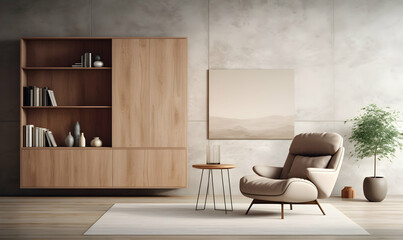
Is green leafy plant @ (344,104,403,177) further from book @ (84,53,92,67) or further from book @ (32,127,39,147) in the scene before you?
book @ (32,127,39,147)

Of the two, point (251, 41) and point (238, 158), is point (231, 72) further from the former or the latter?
point (238, 158)

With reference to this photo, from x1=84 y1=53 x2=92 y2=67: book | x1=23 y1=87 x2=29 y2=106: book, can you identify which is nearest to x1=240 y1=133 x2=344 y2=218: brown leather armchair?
x1=84 y1=53 x2=92 y2=67: book

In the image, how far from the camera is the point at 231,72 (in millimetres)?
6711

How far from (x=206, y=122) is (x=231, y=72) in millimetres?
781

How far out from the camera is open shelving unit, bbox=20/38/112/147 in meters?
6.62

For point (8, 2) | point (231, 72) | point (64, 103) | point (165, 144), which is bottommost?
point (165, 144)

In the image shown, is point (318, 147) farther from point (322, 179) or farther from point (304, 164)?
point (322, 179)

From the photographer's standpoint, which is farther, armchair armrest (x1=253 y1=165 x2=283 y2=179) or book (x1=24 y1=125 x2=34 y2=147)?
book (x1=24 y1=125 x2=34 y2=147)

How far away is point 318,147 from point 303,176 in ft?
1.29

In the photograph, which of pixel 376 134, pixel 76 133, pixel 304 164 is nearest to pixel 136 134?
pixel 76 133

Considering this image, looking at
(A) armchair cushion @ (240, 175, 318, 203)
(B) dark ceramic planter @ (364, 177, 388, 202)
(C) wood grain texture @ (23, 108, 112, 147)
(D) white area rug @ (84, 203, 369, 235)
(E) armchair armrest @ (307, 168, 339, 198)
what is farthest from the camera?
(C) wood grain texture @ (23, 108, 112, 147)

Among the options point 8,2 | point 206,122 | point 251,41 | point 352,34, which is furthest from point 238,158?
point 8,2

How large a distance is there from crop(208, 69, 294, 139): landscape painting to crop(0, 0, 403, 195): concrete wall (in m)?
0.12

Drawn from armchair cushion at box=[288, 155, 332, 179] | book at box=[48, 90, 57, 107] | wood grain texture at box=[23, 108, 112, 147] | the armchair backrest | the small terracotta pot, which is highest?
book at box=[48, 90, 57, 107]
